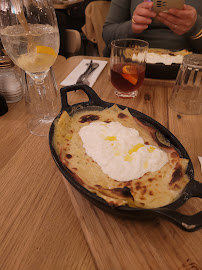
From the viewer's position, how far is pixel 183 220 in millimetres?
344

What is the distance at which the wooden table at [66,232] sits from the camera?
40 cm

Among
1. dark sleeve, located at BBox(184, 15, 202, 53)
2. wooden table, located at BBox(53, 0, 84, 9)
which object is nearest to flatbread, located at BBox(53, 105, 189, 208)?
dark sleeve, located at BBox(184, 15, 202, 53)

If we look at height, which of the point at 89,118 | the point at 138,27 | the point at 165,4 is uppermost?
the point at 165,4

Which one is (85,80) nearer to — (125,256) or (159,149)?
(159,149)

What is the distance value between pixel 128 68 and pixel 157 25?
2.61 ft

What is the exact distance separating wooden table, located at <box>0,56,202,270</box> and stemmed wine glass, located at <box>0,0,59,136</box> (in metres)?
0.28

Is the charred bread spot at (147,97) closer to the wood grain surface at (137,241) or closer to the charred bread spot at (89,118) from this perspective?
the charred bread spot at (89,118)

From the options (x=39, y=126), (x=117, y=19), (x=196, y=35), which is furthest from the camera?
(x=117, y=19)

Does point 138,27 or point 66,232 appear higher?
point 138,27

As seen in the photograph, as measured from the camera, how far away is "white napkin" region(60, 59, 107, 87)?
3.26ft

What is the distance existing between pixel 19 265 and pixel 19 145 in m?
0.35

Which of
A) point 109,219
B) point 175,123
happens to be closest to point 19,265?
point 109,219

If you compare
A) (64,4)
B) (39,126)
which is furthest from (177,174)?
(64,4)

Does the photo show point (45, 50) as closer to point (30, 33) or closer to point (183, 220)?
point (30, 33)
